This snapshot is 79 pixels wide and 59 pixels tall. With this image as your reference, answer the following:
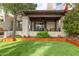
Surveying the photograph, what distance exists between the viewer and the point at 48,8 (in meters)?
8.33

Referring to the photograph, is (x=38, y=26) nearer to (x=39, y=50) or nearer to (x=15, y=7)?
(x=15, y=7)

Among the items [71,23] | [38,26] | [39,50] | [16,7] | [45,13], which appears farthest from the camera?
[38,26]

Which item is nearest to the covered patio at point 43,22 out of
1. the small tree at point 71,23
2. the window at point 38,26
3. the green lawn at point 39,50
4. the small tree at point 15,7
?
the window at point 38,26

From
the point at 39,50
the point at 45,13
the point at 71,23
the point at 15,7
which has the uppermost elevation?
the point at 15,7

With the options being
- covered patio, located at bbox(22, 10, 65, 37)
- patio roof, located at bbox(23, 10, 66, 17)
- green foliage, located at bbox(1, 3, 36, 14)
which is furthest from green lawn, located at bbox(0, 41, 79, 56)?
patio roof, located at bbox(23, 10, 66, 17)

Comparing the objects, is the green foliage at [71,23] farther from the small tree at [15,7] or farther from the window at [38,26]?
the window at [38,26]

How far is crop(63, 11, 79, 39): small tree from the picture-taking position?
283 inches

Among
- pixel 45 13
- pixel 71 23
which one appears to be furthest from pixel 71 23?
pixel 45 13

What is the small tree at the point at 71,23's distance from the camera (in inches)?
283

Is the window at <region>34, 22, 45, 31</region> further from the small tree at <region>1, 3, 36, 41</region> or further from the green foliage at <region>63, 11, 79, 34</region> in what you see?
the green foliage at <region>63, 11, 79, 34</region>

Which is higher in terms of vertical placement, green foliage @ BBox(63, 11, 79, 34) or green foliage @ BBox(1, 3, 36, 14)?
green foliage @ BBox(1, 3, 36, 14)

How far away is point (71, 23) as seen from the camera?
7.73 m

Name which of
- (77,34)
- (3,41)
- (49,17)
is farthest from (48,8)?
(3,41)

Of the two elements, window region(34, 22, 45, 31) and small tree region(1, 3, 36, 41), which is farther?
window region(34, 22, 45, 31)
